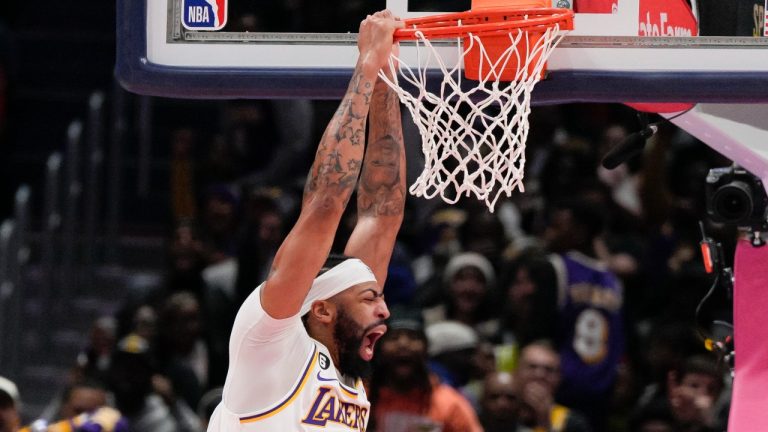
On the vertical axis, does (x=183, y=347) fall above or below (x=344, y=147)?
below

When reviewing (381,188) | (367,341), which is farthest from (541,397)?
(367,341)

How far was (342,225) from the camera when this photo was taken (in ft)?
27.6

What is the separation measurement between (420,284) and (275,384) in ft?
13.2

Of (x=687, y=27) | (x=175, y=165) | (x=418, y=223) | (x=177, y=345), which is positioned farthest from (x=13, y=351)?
(x=687, y=27)

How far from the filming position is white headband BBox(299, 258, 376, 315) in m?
4.40

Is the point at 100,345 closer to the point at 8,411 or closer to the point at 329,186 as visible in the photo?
the point at 8,411

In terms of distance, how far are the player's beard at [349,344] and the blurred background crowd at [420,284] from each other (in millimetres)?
1465

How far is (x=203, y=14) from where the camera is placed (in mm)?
4527

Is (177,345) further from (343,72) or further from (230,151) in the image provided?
(343,72)

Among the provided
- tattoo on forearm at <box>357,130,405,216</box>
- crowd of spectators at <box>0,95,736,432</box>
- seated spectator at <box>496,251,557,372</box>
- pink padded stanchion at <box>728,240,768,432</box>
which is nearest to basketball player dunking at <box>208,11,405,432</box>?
tattoo on forearm at <box>357,130,405,216</box>

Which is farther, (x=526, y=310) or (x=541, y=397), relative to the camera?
(x=526, y=310)

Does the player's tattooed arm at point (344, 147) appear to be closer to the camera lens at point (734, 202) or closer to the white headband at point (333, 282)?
the white headband at point (333, 282)

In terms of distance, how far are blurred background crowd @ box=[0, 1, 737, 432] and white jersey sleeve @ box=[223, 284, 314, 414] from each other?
155 cm

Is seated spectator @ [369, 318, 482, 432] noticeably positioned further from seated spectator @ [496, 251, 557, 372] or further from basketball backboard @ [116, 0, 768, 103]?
basketball backboard @ [116, 0, 768, 103]
